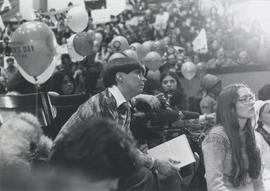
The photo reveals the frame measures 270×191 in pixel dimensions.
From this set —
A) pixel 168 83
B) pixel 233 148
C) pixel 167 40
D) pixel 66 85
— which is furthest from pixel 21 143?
pixel 167 40

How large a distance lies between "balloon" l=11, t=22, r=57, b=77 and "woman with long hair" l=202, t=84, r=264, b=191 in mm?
1710

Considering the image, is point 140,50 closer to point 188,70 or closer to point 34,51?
point 188,70

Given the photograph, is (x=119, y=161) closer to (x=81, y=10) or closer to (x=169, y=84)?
(x=169, y=84)

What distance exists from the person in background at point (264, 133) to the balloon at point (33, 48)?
166 centimetres

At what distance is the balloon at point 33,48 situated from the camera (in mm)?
3957

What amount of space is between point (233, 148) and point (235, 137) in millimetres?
62

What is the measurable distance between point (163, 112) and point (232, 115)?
0.81 meters

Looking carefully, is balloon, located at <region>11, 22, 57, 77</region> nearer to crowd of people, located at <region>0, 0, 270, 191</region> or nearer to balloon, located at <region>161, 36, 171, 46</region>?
crowd of people, located at <region>0, 0, 270, 191</region>

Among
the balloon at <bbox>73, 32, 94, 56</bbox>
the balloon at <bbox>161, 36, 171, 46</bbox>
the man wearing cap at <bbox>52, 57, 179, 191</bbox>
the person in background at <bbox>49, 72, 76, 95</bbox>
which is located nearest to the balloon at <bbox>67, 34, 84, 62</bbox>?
the balloon at <bbox>73, 32, 94, 56</bbox>

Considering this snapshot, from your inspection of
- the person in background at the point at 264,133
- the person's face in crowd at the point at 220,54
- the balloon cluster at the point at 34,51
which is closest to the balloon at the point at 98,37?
the person's face in crowd at the point at 220,54

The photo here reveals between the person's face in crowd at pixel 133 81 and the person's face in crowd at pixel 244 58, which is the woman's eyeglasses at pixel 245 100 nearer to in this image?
the person's face in crowd at pixel 133 81

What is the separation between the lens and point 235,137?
2.71m

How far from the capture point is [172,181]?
2.64 meters

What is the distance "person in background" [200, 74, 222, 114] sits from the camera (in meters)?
5.16
